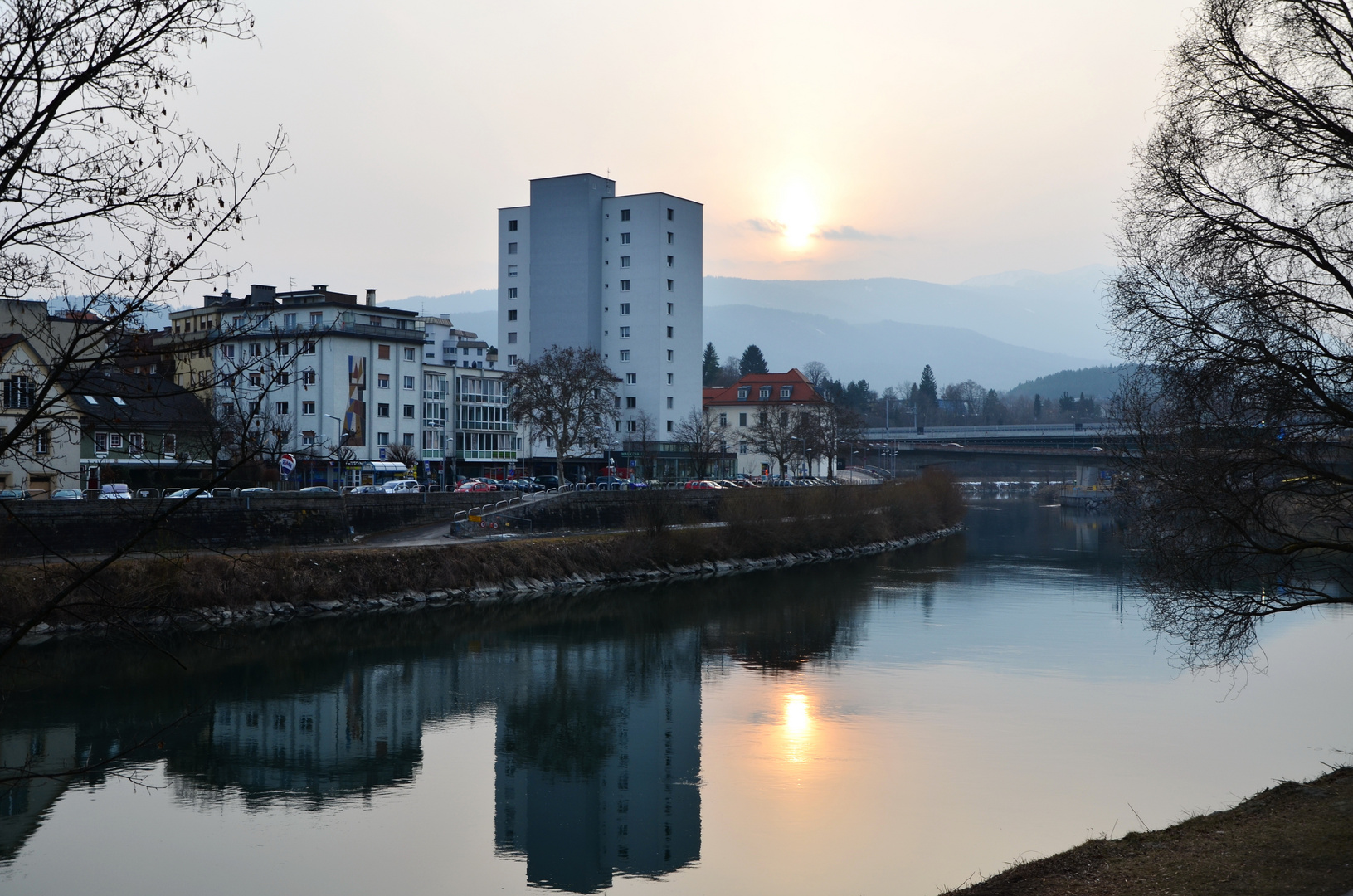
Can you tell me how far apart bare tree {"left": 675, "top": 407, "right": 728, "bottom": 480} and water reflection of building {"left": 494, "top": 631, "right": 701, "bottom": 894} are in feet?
217

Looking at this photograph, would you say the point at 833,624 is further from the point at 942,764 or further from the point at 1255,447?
the point at 1255,447

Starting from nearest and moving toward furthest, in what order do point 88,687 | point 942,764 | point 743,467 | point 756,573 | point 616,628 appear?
point 942,764 → point 88,687 → point 616,628 → point 756,573 → point 743,467

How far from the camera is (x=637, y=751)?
25.5 metres

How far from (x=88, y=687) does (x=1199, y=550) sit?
28.4 metres

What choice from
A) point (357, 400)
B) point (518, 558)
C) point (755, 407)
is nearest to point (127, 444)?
point (518, 558)

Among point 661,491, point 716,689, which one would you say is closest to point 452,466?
point 661,491

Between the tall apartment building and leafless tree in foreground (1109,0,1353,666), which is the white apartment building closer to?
the tall apartment building

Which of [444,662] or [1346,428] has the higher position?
[1346,428]

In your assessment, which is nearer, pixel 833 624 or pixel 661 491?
pixel 833 624

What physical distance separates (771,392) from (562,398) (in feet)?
138

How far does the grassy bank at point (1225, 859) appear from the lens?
11359mm

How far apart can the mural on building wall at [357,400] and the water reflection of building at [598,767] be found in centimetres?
5133

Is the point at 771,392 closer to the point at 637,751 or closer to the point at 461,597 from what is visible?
the point at 461,597

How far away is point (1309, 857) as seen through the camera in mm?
12023
